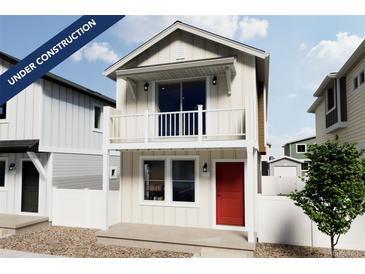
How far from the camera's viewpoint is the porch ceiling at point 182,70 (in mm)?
7715

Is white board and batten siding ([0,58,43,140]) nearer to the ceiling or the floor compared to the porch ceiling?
nearer to the floor

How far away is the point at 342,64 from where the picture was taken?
11578 millimetres

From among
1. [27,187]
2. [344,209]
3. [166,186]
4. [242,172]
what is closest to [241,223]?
[242,172]

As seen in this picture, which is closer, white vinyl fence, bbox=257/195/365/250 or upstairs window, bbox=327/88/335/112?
white vinyl fence, bbox=257/195/365/250

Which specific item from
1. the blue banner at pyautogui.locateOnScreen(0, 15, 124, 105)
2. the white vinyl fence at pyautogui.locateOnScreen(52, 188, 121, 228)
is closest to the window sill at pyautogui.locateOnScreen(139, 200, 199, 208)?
the white vinyl fence at pyautogui.locateOnScreen(52, 188, 121, 228)

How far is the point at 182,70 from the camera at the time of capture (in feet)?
27.0

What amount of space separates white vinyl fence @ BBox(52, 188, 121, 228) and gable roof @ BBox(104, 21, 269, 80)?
168 inches

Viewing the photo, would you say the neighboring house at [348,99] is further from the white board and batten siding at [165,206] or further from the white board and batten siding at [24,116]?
the white board and batten siding at [24,116]

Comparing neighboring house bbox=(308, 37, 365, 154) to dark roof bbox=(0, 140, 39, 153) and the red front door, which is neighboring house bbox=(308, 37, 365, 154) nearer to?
the red front door

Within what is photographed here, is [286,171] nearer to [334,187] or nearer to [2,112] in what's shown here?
[334,187]

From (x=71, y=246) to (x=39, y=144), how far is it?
13.3ft

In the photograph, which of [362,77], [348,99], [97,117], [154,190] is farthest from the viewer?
[97,117]


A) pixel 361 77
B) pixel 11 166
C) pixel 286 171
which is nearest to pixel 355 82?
pixel 361 77

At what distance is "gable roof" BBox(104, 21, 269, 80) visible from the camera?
795 cm
